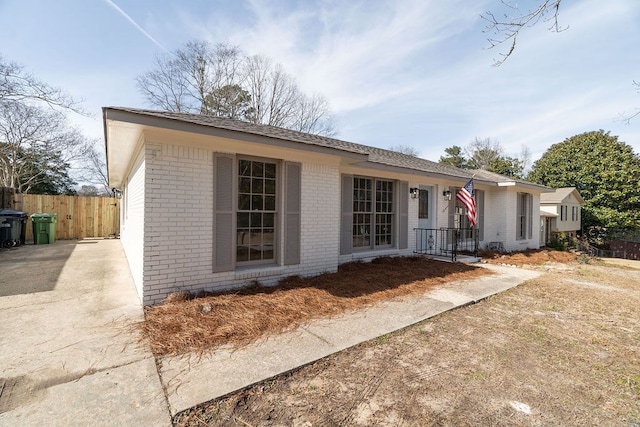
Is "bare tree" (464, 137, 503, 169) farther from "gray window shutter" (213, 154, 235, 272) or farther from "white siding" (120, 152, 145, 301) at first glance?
"white siding" (120, 152, 145, 301)

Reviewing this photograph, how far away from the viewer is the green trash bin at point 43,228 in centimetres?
1115

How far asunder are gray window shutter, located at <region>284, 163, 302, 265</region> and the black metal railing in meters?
4.64

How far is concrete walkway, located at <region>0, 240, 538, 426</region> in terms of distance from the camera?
2.07 metres

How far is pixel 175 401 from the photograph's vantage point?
2.13 metres

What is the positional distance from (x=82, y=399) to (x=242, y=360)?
1.20m

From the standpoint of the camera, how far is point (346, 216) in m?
7.13

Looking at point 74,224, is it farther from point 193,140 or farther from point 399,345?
point 399,345

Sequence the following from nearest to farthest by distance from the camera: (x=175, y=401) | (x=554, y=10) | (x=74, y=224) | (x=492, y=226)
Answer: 1. (x=175, y=401)
2. (x=554, y=10)
3. (x=492, y=226)
4. (x=74, y=224)

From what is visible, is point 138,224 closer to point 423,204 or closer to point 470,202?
point 423,204

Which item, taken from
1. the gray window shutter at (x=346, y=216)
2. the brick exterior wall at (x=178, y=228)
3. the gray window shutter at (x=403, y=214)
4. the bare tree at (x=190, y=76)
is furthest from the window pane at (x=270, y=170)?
the bare tree at (x=190, y=76)

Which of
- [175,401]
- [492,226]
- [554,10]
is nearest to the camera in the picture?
[175,401]

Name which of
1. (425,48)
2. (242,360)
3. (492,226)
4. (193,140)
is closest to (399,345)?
(242,360)

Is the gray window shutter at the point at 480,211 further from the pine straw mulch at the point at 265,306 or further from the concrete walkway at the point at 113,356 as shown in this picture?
the concrete walkway at the point at 113,356

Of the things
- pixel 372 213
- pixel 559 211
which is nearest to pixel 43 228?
pixel 372 213
